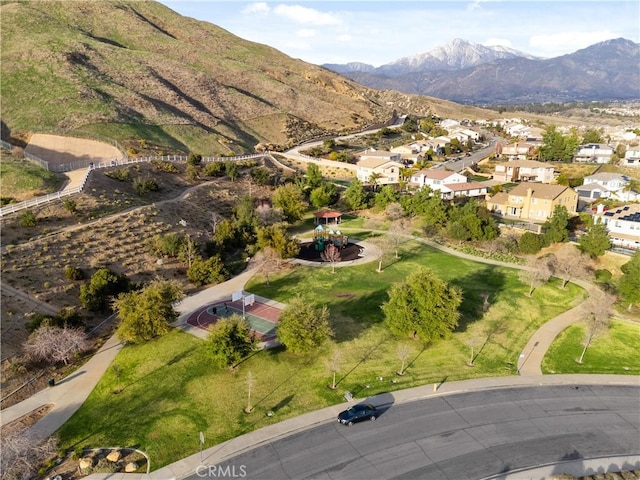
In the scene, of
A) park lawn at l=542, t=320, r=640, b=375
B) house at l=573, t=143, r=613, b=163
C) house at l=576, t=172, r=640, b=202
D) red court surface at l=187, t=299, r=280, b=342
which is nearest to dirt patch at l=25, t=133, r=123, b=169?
red court surface at l=187, t=299, r=280, b=342

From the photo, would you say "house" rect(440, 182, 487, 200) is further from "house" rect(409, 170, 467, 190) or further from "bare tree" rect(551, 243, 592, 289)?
"bare tree" rect(551, 243, 592, 289)

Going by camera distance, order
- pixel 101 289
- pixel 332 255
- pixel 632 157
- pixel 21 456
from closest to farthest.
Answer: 1. pixel 21 456
2. pixel 101 289
3. pixel 332 255
4. pixel 632 157

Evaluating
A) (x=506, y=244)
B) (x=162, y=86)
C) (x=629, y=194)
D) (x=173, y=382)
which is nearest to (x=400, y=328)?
(x=173, y=382)

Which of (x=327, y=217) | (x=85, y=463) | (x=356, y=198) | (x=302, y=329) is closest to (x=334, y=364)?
(x=302, y=329)

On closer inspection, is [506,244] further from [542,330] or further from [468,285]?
[542,330]

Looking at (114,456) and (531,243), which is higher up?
(531,243)

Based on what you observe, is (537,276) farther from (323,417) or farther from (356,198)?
(356,198)
